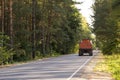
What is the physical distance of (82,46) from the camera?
67500 millimetres

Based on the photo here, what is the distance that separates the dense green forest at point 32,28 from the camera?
4291 centimetres

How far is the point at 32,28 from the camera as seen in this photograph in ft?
185

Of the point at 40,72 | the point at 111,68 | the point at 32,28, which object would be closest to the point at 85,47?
the point at 32,28

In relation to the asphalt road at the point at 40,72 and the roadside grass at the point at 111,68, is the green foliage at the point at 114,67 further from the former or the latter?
the asphalt road at the point at 40,72

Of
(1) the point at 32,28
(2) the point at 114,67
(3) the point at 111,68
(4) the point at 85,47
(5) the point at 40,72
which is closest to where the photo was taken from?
(5) the point at 40,72

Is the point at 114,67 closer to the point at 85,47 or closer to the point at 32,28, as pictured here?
the point at 32,28

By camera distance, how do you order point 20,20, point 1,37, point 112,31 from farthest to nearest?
1. point 20,20
2. point 112,31
3. point 1,37

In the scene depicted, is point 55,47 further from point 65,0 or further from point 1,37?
point 1,37

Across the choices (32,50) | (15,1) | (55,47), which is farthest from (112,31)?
(55,47)

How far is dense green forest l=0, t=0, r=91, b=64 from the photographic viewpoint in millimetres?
42906

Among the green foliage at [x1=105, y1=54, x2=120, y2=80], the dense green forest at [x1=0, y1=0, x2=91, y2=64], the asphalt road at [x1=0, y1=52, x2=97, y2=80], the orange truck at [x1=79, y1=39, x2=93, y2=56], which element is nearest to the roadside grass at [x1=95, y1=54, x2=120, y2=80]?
the green foliage at [x1=105, y1=54, x2=120, y2=80]

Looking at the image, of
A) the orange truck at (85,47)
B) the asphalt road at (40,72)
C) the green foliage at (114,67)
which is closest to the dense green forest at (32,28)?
the orange truck at (85,47)

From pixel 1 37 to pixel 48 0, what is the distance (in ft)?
106

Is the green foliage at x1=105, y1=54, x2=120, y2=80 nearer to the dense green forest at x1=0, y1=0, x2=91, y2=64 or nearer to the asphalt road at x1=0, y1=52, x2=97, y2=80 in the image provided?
the asphalt road at x1=0, y1=52, x2=97, y2=80
